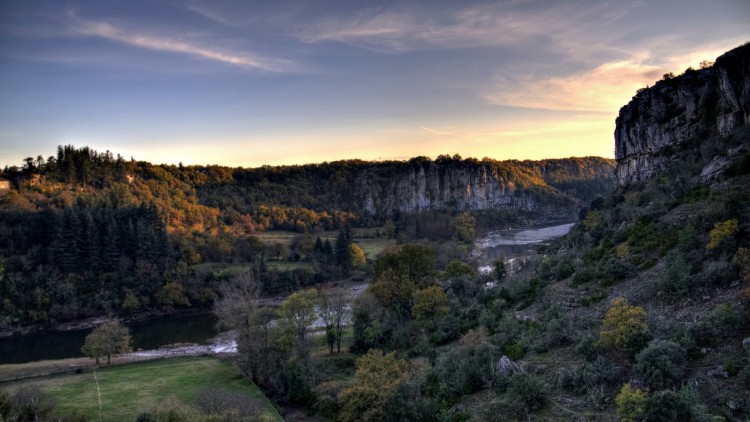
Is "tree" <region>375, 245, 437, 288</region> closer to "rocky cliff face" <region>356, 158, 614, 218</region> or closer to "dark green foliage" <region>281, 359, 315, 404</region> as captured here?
"dark green foliage" <region>281, 359, 315, 404</region>

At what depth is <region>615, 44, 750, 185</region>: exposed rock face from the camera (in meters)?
39.0

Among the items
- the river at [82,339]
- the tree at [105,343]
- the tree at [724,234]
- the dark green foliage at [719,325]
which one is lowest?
the river at [82,339]

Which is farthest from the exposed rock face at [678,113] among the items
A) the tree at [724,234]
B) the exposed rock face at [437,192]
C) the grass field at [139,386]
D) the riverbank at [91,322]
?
the exposed rock face at [437,192]

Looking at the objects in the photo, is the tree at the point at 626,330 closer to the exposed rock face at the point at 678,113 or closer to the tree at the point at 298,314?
the tree at the point at 298,314

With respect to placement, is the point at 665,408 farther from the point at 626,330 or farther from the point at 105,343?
the point at 105,343

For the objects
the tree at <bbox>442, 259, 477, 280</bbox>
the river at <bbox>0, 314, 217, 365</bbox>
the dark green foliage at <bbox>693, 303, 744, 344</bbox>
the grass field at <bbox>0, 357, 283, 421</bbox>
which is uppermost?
the dark green foliage at <bbox>693, 303, 744, 344</bbox>

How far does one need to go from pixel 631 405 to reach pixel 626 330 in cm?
470

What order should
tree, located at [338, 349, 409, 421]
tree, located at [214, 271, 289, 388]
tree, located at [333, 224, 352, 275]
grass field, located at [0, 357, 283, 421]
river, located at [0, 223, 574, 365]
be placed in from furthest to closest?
1. tree, located at [333, 224, 352, 275]
2. river, located at [0, 223, 574, 365]
3. tree, located at [214, 271, 289, 388]
4. grass field, located at [0, 357, 283, 421]
5. tree, located at [338, 349, 409, 421]

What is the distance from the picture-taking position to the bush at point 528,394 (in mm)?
17711

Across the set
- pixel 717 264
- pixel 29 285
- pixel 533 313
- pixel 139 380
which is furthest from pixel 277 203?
pixel 717 264

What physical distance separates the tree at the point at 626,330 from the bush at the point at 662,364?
63.9 inches

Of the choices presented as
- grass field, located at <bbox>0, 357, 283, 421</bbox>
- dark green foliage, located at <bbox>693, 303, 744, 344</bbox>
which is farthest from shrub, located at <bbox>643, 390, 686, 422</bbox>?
grass field, located at <bbox>0, 357, 283, 421</bbox>

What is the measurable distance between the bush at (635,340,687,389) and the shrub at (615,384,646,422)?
3.60 feet

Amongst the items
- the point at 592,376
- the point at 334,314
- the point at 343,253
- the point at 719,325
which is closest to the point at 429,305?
the point at 334,314
